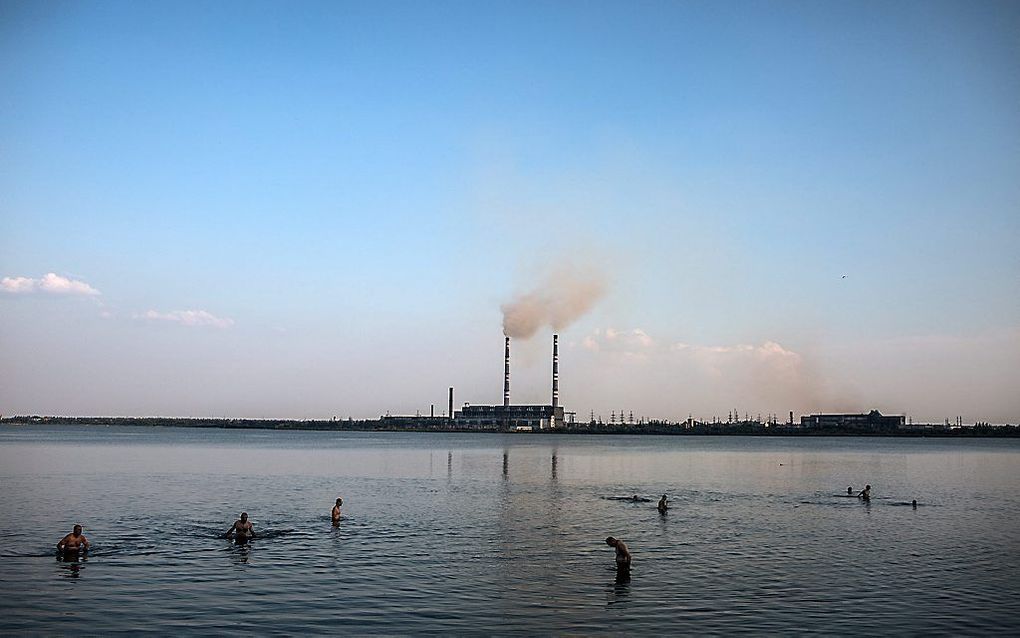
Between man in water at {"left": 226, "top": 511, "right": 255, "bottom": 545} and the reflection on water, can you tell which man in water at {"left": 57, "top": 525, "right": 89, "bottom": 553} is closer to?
the reflection on water

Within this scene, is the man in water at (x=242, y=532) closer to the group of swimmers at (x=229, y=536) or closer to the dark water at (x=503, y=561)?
the group of swimmers at (x=229, y=536)

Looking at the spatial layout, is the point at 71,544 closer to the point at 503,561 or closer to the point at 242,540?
the point at 242,540

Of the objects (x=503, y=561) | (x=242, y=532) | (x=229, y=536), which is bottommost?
(x=503, y=561)

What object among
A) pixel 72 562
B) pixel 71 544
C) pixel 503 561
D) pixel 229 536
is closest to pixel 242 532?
pixel 229 536

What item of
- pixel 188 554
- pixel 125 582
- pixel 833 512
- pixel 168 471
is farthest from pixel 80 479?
pixel 833 512

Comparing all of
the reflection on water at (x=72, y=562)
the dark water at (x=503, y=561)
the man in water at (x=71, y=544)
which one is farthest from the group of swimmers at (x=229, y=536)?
the dark water at (x=503, y=561)

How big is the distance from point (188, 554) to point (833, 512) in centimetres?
3757

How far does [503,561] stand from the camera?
34.5 m

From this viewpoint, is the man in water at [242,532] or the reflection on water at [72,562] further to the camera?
the man in water at [242,532]

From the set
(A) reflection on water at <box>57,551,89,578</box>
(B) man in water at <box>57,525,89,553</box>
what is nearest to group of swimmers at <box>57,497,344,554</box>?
(B) man in water at <box>57,525,89,553</box>

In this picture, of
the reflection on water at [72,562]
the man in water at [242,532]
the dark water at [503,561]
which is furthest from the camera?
the man in water at [242,532]

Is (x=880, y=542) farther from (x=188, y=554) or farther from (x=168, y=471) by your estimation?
(x=168, y=471)

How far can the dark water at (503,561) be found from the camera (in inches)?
990

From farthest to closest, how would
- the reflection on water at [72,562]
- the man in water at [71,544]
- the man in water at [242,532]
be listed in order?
the man in water at [242,532]
the man in water at [71,544]
the reflection on water at [72,562]
